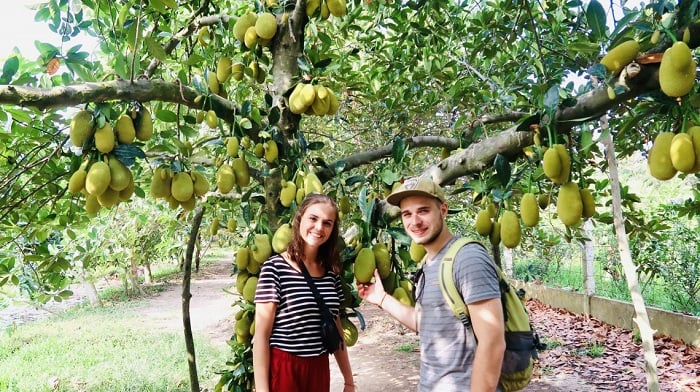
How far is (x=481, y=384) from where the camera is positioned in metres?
1.25

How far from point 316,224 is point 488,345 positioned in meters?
0.70

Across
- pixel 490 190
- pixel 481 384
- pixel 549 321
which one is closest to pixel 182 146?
pixel 490 190

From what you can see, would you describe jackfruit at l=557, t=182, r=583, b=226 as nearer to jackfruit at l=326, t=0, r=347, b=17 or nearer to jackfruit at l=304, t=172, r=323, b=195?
jackfruit at l=304, t=172, r=323, b=195

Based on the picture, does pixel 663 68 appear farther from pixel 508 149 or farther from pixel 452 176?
pixel 452 176

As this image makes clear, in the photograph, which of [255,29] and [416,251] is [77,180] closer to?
[255,29]

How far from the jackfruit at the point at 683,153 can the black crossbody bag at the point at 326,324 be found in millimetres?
1151

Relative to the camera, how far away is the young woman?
1.63m

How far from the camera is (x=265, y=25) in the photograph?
1924mm

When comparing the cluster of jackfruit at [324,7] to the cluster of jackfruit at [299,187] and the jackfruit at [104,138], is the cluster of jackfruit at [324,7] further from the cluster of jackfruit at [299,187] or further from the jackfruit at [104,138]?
the jackfruit at [104,138]

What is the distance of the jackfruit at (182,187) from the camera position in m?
1.61

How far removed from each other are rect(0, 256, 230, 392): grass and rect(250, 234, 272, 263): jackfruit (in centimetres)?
263

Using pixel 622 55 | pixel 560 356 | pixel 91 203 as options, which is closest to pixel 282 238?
pixel 91 203

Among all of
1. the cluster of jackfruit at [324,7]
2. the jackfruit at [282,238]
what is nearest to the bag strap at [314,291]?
the jackfruit at [282,238]

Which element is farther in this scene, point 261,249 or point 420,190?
point 261,249
